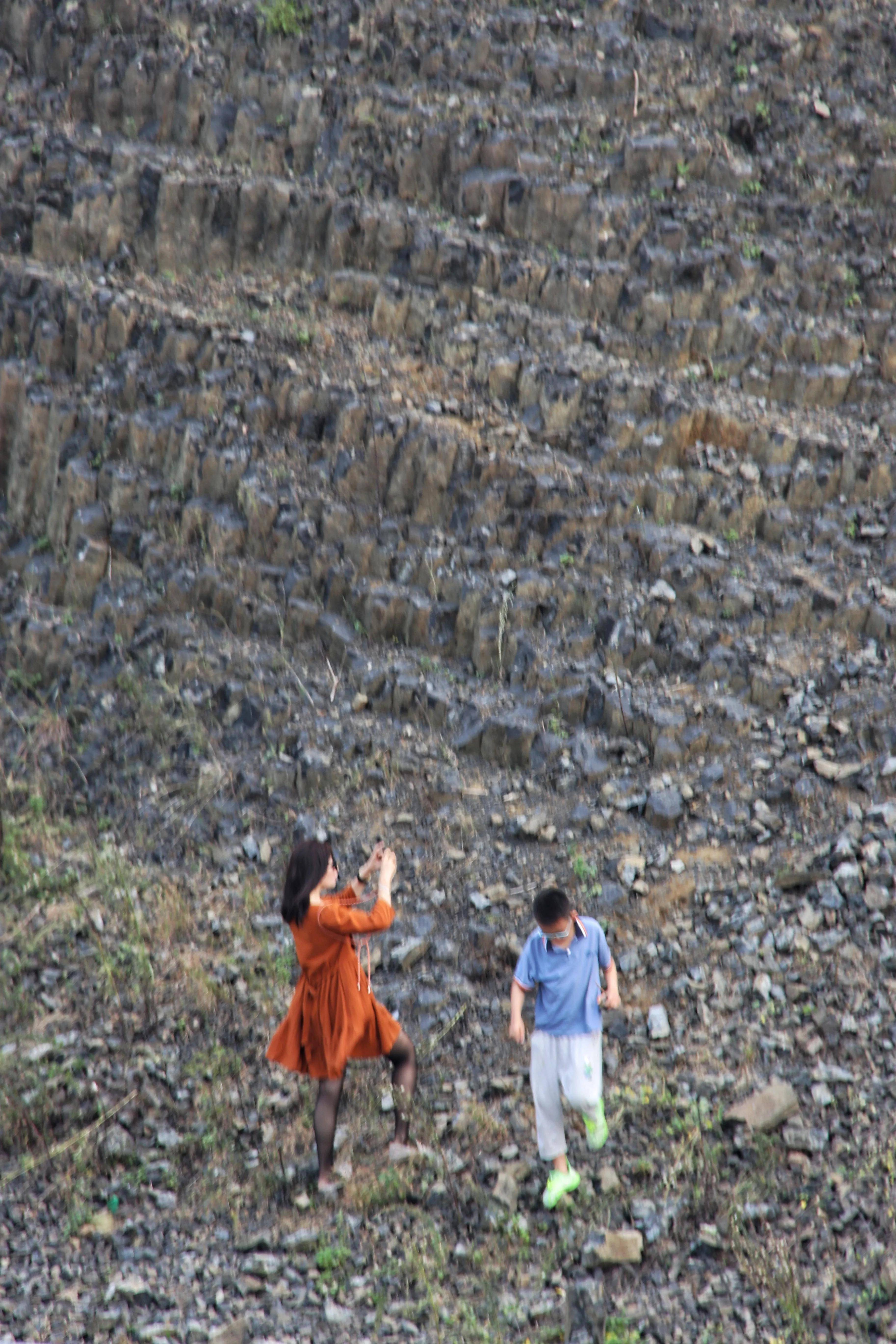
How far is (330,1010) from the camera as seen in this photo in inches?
200

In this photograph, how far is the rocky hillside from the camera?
5090 mm

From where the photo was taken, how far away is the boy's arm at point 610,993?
4.98 metres

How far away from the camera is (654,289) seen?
8.87 m

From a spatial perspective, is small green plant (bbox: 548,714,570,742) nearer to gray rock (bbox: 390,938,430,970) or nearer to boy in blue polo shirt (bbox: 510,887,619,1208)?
gray rock (bbox: 390,938,430,970)

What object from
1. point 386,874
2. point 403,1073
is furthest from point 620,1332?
point 386,874

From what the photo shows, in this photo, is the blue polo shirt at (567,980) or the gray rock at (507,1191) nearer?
the blue polo shirt at (567,980)

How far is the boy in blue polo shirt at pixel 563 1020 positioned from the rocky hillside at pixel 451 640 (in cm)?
34

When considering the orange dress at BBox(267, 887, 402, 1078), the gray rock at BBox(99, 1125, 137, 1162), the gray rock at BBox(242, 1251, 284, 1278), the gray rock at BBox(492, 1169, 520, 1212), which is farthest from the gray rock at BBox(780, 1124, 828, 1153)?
the gray rock at BBox(99, 1125, 137, 1162)

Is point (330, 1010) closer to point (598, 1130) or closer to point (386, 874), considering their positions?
point (386, 874)

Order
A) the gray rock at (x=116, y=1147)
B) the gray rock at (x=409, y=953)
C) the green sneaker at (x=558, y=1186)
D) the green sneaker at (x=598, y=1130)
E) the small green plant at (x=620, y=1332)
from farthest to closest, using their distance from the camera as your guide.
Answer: the gray rock at (x=409, y=953) < the gray rock at (x=116, y=1147) < the green sneaker at (x=598, y=1130) < the green sneaker at (x=558, y=1186) < the small green plant at (x=620, y=1332)

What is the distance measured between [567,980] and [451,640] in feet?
11.1

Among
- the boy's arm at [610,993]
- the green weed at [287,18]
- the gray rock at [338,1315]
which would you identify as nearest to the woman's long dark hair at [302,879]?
the boy's arm at [610,993]

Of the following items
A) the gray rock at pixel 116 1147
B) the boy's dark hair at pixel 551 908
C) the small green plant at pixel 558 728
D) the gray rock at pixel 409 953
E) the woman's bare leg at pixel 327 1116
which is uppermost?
the boy's dark hair at pixel 551 908

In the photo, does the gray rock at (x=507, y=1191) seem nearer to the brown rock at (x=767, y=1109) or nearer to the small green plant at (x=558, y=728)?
the brown rock at (x=767, y=1109)
